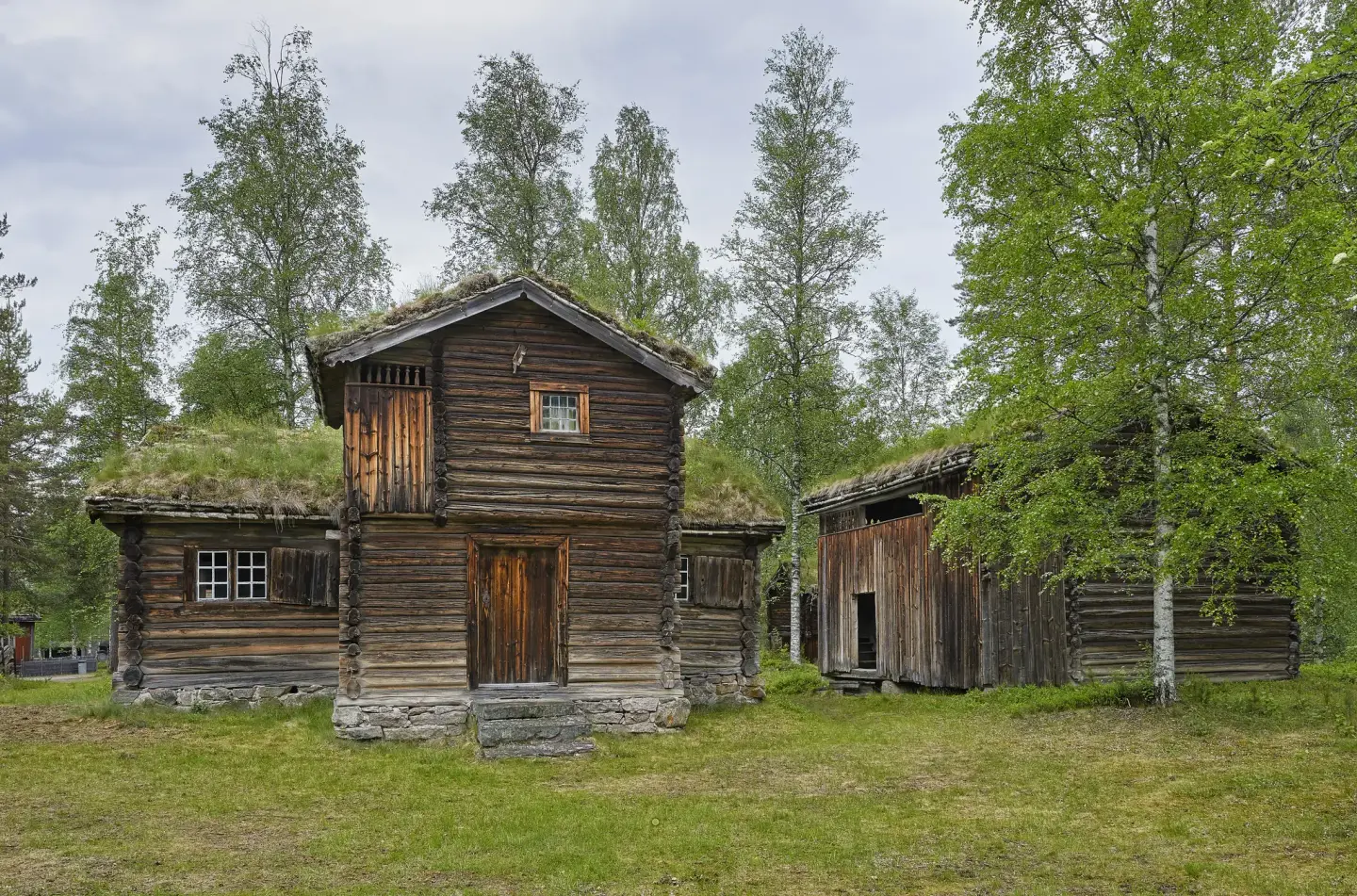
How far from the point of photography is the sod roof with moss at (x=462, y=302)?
16.4 meters

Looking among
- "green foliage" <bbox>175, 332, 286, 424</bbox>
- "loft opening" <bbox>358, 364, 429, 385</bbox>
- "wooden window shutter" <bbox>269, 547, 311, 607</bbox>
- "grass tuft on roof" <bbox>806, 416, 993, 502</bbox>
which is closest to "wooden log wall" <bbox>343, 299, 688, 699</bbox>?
"loft opening" <bbox>358, 364, 429, 385</bbox>

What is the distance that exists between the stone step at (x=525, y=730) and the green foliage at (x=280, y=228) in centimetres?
1646

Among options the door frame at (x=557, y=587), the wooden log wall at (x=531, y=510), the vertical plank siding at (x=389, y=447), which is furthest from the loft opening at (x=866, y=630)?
the vertical plank siding at (x=389, y=447)

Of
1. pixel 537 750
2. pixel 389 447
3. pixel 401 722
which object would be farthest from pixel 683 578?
pixel 389 447

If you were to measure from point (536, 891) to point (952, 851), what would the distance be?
378cm

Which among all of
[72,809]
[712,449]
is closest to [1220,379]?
[712,449]

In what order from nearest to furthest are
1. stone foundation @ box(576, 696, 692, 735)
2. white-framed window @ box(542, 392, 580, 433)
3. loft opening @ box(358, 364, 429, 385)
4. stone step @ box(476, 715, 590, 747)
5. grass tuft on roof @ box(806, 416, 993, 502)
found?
stone step @ box(476, 715, 590, 747)
loft opening @ box(358, 364, 429, 385)
stone foundation @ box(576, 696, 692, 735)
white-framed window @ box(542, 392, 580, 433)
grass tuft on roof @ box(806, 416, 993, 502)

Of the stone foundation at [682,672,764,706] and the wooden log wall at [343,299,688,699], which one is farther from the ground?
the wooden log wall at [343,299,688,699]

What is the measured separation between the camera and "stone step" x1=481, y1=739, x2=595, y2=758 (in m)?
15.4

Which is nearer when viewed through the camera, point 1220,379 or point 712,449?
point 1220,379

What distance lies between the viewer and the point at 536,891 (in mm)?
8453

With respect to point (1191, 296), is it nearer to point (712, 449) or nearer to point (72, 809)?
point (712, 449)

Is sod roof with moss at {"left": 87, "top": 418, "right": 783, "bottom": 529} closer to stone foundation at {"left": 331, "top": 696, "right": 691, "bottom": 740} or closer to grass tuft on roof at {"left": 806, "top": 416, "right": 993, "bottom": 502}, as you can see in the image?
grass tuft on roof at {"left": 806, "top": 416, "right": 993, "bottom": 502}

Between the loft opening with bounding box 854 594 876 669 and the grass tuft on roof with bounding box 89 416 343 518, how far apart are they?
533 inches
